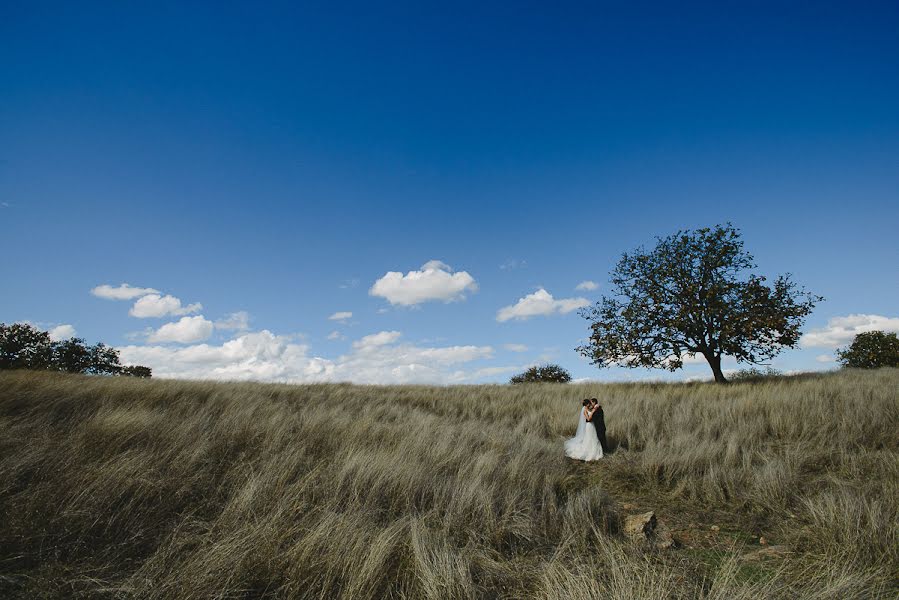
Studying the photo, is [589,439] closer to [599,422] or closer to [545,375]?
[599,422]

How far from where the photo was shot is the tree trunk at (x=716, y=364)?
19844 mm

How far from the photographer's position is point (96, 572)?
2908mm

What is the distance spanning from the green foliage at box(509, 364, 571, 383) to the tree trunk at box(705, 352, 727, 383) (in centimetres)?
2734

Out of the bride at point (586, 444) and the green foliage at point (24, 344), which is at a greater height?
the green foliage at point (24, 344)

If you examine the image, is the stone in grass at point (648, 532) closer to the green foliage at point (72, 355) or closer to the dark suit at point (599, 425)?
the dark suit at point (599, 425)

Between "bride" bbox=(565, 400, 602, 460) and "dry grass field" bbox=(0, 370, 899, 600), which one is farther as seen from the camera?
"bride" bbox=(565, 400, 602, 460)

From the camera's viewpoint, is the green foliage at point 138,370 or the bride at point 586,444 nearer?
the bride at point 586,444

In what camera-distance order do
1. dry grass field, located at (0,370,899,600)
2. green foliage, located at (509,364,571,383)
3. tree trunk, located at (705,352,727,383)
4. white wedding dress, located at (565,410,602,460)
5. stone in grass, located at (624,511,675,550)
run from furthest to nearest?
1. green foliage, located at (509,364,571,383)
2. tree trunk, located at (705,352,727,383)
3. white wedding dress, located at (565,410,602,460)
4. stone in grass, located at (624,511,675,550)
5. dry grass field, located at (0,370,899,600)

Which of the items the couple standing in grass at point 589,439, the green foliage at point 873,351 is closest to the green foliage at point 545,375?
the green foliage at point 873,351

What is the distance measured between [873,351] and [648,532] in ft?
168

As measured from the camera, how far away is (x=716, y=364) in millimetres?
19922

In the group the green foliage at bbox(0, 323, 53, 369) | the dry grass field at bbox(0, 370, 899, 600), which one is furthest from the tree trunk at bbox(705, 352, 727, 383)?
the green foliage at bbox(0, 323, 53, 369)

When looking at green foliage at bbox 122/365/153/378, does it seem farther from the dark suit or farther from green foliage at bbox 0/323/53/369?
the dark suit

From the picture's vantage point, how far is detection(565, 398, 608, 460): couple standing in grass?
28.1ft
